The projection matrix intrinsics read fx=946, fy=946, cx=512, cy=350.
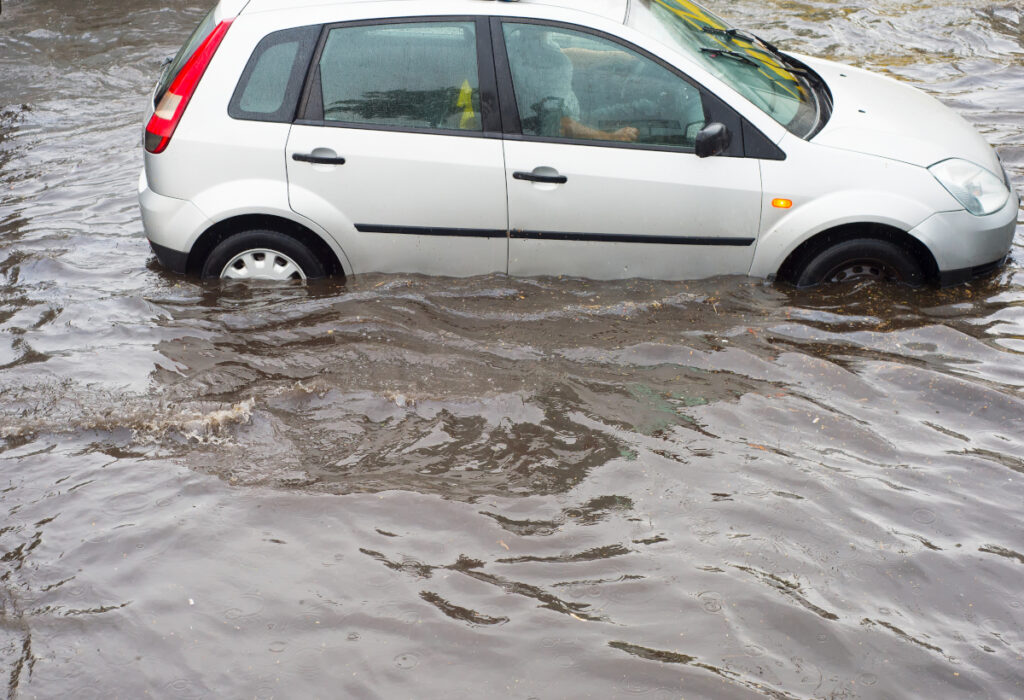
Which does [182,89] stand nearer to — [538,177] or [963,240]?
[538,177]

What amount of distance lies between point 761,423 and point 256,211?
2.82 meters

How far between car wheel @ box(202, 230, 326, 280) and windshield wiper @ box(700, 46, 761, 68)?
2.47 metres

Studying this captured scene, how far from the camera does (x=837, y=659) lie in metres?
2.96

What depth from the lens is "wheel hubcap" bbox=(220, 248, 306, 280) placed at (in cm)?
525

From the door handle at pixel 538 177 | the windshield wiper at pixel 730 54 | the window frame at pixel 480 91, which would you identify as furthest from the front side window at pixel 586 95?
the windshield wiper at pixel 730 54

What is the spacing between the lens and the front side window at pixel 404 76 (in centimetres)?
501

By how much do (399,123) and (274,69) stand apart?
71cm

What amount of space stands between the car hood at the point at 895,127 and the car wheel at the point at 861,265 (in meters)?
0.48

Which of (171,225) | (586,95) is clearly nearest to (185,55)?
(171,225)

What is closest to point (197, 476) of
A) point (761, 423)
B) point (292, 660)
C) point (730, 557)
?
point (292, 660)

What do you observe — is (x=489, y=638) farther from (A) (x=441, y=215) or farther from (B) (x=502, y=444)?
(A) (x=441, y=215)

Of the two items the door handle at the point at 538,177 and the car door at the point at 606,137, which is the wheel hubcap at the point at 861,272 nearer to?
the car door at the point at 606,137

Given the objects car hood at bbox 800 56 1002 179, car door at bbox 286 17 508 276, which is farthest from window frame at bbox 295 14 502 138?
car hood at bbox 800 56 1002 179

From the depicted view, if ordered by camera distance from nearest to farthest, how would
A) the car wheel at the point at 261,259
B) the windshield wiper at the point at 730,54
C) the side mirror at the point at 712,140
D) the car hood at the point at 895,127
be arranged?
the side mirror at the point at 712,140 → the car hood at the point at 895,127 → the car wheel at the point at 261,259 → the windshield wiper at the point at 730,54
